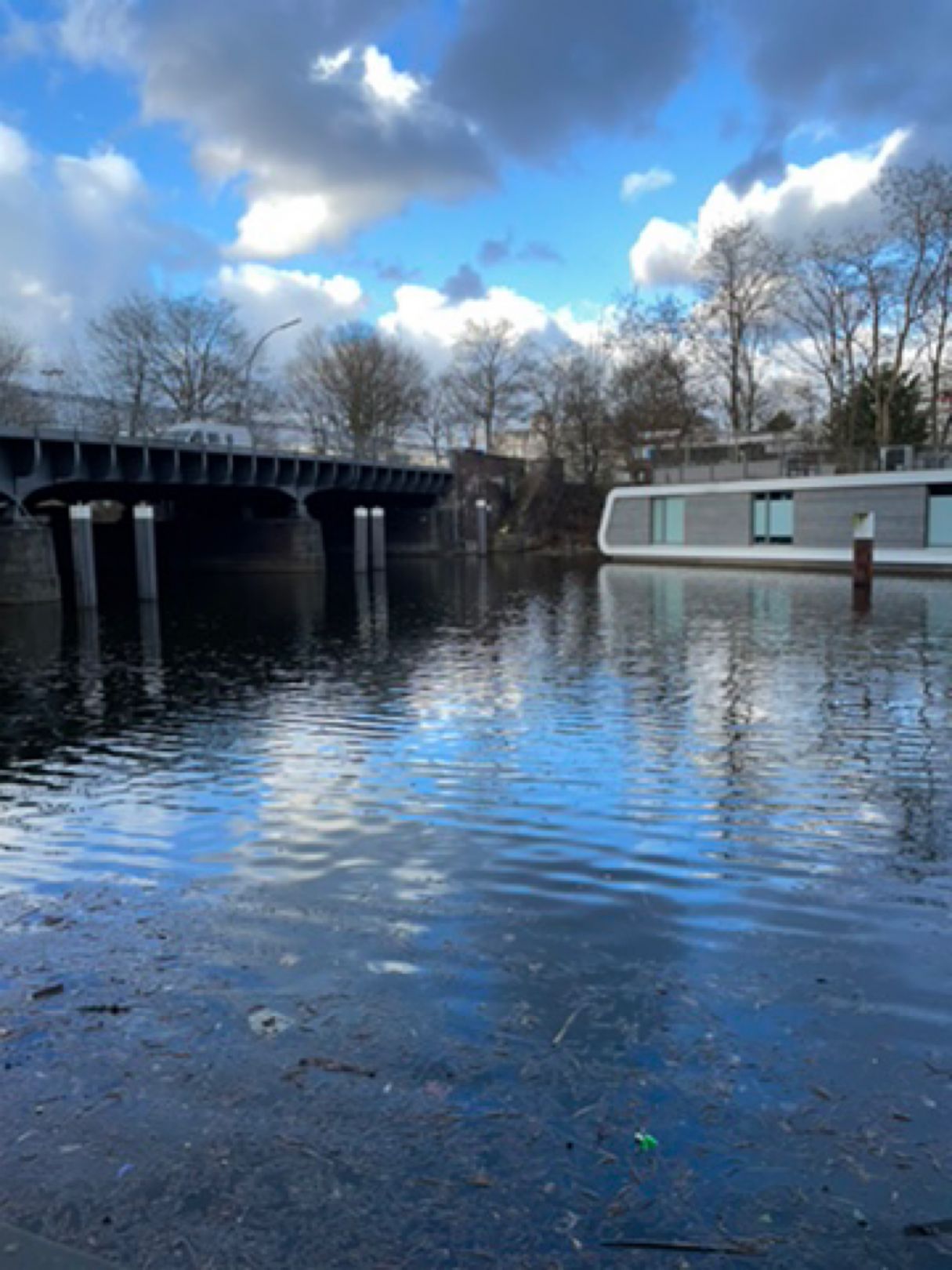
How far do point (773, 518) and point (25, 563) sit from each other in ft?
107

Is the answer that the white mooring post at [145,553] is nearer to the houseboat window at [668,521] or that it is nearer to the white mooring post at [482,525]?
the houseboat window at [668,521]

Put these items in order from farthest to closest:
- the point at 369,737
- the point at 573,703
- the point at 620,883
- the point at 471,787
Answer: the point at 573,703
the point at 369,737
the point at 471,787
the point at 620,883

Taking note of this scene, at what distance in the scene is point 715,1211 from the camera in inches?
122

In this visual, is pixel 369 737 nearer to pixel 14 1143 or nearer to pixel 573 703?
pixel 573 703

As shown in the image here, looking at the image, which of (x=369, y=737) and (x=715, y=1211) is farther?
(x=369, y=737)

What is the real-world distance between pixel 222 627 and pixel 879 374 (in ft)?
141

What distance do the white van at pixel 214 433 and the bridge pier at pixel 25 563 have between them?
51.1 feet

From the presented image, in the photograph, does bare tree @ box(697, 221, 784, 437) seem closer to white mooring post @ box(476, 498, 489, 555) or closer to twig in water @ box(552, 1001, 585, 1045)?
white mooring post @ box(476, 498, 489, 555)

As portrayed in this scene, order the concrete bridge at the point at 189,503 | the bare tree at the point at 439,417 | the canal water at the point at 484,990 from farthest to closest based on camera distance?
the bare tree at the point at 439,417 → the concrete bridge at the point at 189,503 → the canal water at the point at 484,990

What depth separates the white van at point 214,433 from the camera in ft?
161

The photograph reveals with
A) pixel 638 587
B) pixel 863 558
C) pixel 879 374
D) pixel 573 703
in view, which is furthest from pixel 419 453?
pixel 573 703

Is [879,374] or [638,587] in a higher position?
[879,374]

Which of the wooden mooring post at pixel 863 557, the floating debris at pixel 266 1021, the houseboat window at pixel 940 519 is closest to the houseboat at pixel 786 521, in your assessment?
the houseboat window at pixel 940 519

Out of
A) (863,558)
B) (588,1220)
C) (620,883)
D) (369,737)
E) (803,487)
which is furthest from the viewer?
(803,487)
